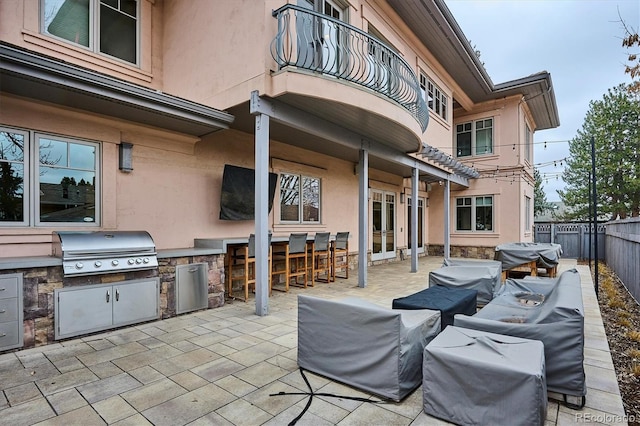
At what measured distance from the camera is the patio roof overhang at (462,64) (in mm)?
7766

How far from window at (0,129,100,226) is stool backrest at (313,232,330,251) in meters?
3.75

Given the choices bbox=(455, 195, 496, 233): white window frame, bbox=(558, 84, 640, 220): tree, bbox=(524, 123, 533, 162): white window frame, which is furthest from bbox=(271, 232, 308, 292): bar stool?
bbox=(558, 84, 640, 220): tree

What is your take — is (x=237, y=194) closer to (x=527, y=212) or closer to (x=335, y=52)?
(x=335, y=52)

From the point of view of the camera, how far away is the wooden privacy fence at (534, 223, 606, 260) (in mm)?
12195

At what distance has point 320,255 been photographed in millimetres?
7859

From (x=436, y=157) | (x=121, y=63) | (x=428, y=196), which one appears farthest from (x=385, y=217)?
(x=121, y=63)

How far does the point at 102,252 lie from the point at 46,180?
1.36m

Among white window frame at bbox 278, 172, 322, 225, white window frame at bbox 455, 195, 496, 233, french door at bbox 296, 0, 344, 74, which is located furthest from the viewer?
white window frame at bbox 455, 195, 496, 233

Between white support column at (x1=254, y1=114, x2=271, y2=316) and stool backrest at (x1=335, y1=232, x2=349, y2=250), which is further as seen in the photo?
stool backrest at (x1=335, y1=232, x2=349, y2=250)

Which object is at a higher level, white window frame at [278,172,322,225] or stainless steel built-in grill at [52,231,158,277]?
white window frame at [278,172,322,225]

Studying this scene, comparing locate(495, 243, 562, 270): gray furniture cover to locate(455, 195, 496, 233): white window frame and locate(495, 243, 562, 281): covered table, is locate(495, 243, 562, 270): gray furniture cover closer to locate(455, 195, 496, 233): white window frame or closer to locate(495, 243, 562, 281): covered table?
locate(495, 243, 562, 281): covered table

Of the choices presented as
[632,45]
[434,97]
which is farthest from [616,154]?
[632,45]

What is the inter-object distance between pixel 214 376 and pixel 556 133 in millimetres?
35229

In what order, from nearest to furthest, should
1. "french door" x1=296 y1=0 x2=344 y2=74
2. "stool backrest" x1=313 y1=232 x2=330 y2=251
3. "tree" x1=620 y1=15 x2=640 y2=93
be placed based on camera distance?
"tree" x1=620 y1=15 x2=640 y2=93 < "french door" x1=296 y1=0 x2=344 y2=74 < "stool backrest" x1=313 y1=232 x2=330 y2=251
